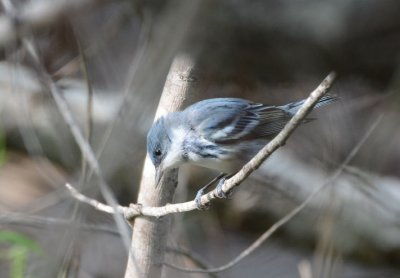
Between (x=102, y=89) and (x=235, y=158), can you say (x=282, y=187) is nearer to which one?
(x=102, y=89)

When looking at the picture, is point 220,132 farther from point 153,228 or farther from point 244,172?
point 244,172

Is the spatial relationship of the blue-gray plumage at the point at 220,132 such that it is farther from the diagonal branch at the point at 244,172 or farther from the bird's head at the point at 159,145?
the diagonal branch at the point at 244,172

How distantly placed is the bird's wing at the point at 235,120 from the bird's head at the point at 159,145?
106mm

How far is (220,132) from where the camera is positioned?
1.89 m

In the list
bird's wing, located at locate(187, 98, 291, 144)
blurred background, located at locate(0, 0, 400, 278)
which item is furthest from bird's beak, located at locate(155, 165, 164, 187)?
bird's wing, located at locate(187, 98, 291, 144)

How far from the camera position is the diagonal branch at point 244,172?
950 mm

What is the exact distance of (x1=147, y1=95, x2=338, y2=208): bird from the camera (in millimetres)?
1855

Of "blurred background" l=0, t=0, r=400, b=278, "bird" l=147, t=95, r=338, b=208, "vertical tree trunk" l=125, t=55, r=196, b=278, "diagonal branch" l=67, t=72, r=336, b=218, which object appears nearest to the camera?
"blurred background" l=0, t=0, r=400, b=278

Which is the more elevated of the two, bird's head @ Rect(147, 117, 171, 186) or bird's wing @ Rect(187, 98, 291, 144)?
bird's wing @ Rect(187, 98, 291, 144)

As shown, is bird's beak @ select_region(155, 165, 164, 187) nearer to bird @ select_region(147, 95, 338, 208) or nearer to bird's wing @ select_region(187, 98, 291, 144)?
bird @ select_region(147, 95, 338, 208)

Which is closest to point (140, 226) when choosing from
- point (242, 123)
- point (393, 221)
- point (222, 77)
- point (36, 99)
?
point (242, 123)

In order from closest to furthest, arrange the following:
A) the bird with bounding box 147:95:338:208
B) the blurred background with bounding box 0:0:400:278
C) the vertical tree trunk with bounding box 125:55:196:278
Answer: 1. the blurred background with bounding box 0:0:400:278
2. the vertical tree trunk with bounding box 125:55:196:278
3. the bird with bounding box 147:95:338:208

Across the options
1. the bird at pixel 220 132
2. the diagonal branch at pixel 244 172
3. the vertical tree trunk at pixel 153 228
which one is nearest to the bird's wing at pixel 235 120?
the bird at pixel 220 132

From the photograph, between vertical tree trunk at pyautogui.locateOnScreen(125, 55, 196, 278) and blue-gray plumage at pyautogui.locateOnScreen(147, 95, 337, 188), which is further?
blue-gray plumage at pyautogui.locateOnScreen(147, 95, 337, 188)
